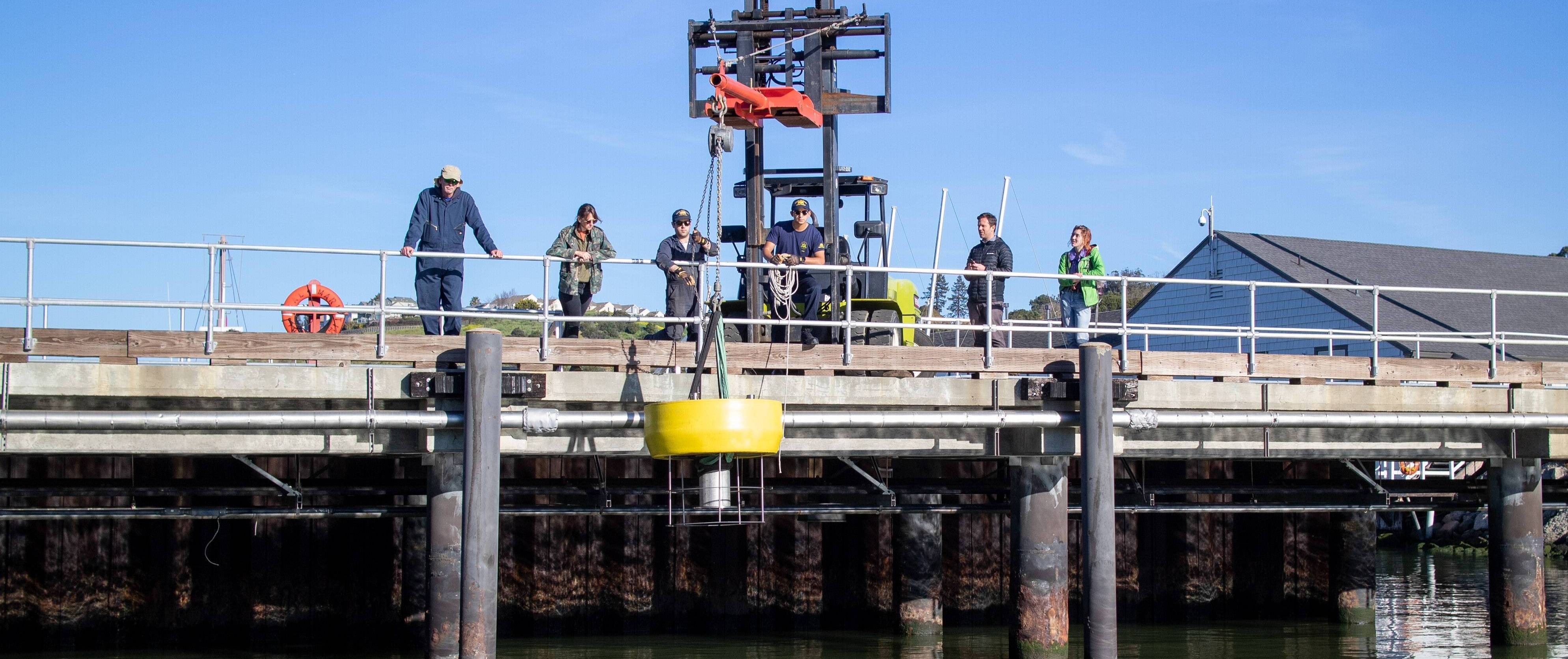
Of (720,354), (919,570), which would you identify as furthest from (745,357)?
(919,570)

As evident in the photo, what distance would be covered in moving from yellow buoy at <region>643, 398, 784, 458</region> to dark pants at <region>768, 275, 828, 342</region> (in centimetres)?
255

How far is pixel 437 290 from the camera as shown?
13016 millimetres

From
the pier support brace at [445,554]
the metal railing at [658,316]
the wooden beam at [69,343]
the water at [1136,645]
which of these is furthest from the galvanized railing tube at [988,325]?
the wooden beam at [69,343]

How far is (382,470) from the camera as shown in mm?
15734

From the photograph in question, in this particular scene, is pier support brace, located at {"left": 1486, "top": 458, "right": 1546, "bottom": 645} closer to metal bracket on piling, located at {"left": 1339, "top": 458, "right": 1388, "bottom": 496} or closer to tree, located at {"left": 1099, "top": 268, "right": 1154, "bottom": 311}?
metal bracket on piling, located at {"left": 1339, "top": 458, "right": 1388, "bottom": 496}

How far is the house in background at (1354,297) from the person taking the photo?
3416 cm

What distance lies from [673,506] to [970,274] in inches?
169

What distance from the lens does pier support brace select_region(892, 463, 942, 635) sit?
15781mm

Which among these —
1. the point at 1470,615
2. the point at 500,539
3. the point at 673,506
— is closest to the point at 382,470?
the point at 500,539

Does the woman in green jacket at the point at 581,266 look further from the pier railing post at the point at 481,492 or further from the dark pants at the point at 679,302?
the pier railing post at the point at 481,492

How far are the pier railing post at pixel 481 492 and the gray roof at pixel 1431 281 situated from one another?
26591 mm

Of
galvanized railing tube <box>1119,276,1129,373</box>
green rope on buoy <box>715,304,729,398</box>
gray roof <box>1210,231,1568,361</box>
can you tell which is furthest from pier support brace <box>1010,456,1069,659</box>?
gray roof <box>1210,231,1568,361</box>

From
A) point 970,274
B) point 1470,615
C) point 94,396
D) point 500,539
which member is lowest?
point 1470,615

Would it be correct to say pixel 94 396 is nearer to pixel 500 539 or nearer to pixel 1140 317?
pixel 500 539
